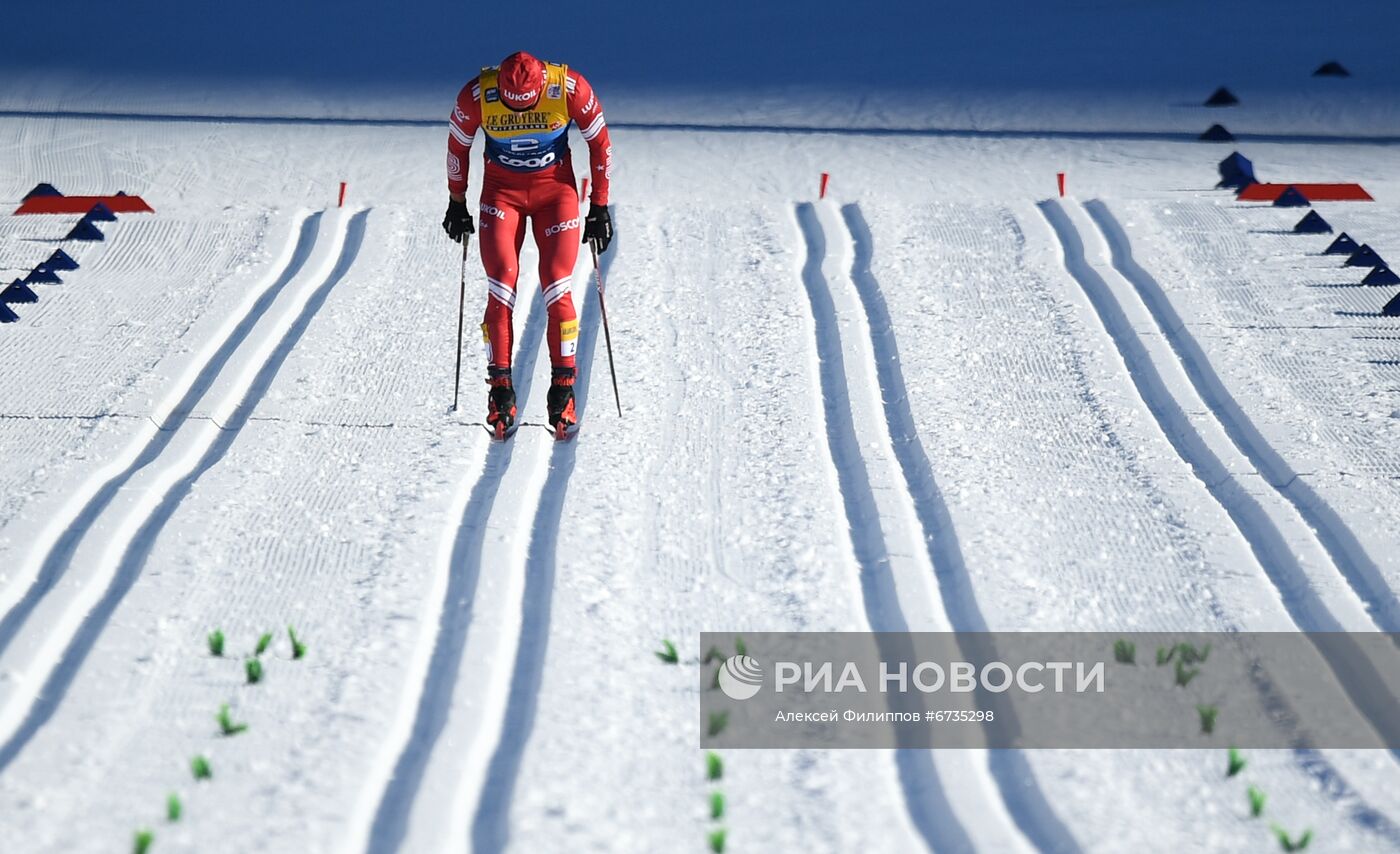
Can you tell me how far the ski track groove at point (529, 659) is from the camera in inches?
160

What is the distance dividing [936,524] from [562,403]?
1906mm

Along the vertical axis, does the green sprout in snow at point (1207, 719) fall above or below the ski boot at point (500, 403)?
below

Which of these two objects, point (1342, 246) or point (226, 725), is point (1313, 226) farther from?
point (226, 725)

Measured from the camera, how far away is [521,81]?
6.50 meters

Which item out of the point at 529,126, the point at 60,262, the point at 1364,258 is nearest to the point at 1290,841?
the point at 529,126

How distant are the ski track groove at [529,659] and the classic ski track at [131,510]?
1404 millimetres

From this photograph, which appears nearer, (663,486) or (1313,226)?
(663,486)

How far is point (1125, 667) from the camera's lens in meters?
4.87

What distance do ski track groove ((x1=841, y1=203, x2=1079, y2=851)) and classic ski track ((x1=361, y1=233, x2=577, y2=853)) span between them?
1.53m

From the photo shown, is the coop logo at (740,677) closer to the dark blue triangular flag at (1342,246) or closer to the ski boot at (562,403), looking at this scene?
the ski boot at (562,403)

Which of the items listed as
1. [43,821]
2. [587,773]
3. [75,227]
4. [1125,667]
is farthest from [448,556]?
[75,227]

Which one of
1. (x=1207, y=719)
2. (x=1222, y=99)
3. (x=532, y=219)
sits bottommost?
(x=1207, y=719)

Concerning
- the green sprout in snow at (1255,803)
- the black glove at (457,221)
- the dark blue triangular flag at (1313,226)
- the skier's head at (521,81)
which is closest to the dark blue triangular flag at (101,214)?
the black glove at (457,221)

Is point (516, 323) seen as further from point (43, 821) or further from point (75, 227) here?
point (43, 821)
